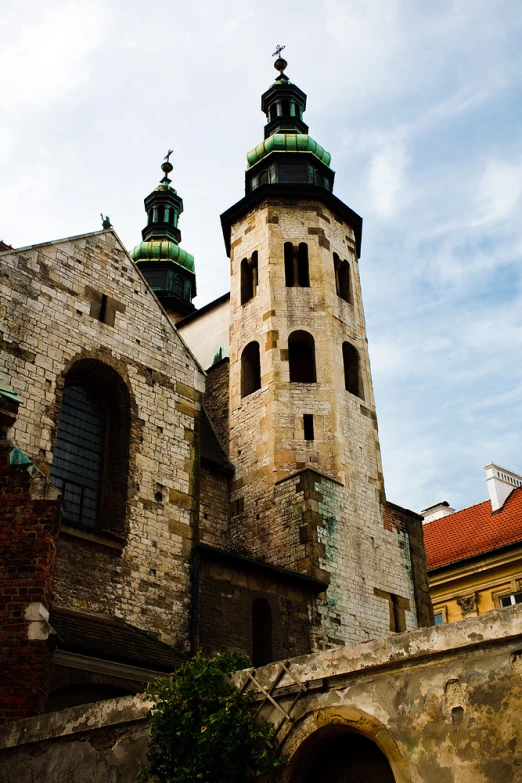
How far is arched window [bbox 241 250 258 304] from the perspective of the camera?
2267cm

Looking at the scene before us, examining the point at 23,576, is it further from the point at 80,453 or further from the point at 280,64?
the point at 280,64

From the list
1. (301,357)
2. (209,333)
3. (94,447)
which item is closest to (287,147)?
(209,333)

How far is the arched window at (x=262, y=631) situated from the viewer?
14.7 m

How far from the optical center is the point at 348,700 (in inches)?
251

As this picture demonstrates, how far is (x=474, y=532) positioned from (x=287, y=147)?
42.3 ft

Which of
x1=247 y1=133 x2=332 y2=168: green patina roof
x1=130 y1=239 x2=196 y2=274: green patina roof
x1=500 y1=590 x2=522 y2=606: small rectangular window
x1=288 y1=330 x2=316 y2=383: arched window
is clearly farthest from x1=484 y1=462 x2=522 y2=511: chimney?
x1=130 y1=239 x2=196 y2=274: green patina roof

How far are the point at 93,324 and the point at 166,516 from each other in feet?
11.8

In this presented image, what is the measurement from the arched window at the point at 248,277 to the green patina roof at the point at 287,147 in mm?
4108

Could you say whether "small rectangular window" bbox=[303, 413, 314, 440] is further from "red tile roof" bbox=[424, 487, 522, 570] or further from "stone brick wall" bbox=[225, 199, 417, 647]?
"red tile roof" bbox=[424, 487, 522, 570]

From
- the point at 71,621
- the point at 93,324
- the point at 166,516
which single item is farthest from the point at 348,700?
the point at 93,324

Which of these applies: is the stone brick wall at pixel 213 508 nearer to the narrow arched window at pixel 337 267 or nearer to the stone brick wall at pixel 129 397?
the stone brick wall at pixel 129 397

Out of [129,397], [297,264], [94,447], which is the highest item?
[297,264]

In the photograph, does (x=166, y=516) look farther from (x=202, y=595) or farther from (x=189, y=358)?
(x=189, y=358)

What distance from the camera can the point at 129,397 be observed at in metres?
14.7
